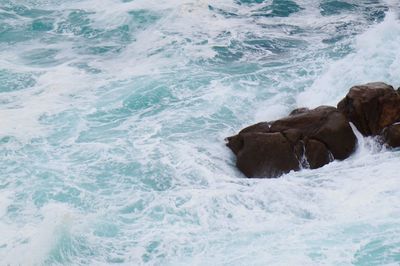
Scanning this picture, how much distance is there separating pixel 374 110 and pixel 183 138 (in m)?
3.68

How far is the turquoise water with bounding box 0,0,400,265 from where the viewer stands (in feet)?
21.6

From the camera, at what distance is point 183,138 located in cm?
975

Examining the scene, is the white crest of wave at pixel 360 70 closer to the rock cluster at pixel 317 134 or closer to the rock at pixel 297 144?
the rock cluster at pixel 317 134

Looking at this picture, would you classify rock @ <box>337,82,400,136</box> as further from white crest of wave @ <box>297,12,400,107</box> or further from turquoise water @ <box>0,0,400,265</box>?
white crest of wave @ <box>297,12,400,107</box>

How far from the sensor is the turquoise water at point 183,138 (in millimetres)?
6578

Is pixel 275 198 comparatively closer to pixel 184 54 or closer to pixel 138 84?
pixel 138 84

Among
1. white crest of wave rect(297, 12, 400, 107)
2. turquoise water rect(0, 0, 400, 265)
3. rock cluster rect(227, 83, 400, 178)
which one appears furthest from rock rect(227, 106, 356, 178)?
white crest of wave rect(297, 12, 400, 107)

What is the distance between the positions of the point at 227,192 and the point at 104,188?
83.2 inches

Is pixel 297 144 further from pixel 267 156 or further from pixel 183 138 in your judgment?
pixel 183 138

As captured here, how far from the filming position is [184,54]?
14391 mm

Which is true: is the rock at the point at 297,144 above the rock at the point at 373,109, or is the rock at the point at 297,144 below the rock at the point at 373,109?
below

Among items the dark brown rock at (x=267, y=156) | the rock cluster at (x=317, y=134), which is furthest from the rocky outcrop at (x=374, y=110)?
the dark brown rock at (x=267, y=156)

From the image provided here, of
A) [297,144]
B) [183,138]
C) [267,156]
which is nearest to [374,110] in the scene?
[297,144]

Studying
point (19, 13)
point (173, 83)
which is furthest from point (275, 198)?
point (19, 13)
